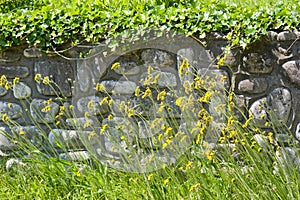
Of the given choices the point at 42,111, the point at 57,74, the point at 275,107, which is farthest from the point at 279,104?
the point at 42,111

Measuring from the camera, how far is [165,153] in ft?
11.8

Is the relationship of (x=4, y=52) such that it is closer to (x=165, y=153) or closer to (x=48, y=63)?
(x=48, y=63)

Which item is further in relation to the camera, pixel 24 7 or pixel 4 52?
pixel 24 7

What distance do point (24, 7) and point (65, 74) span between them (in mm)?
→ 875

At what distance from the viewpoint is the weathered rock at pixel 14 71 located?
13.3 ft

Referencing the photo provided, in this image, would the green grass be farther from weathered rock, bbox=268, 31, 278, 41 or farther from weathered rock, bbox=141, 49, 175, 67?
weathered rock, bbox=141, 49, 175, 67

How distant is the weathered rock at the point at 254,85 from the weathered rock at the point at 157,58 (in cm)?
54

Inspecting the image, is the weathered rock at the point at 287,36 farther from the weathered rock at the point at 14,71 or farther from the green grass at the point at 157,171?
the weathered rock at the point at 14,71

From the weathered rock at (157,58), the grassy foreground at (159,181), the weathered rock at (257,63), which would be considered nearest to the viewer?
the grassy foreground at (159,181)

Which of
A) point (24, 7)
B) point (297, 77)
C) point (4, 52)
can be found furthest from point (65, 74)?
point (297, 77)

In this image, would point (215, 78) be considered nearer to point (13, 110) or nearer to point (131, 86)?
point (131, 86)

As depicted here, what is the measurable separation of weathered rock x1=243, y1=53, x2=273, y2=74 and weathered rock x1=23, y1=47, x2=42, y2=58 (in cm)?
160

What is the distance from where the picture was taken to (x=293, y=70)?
3.46m

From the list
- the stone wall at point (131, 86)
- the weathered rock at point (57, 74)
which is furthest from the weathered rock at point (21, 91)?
the weathered rock at point (57, 74)
